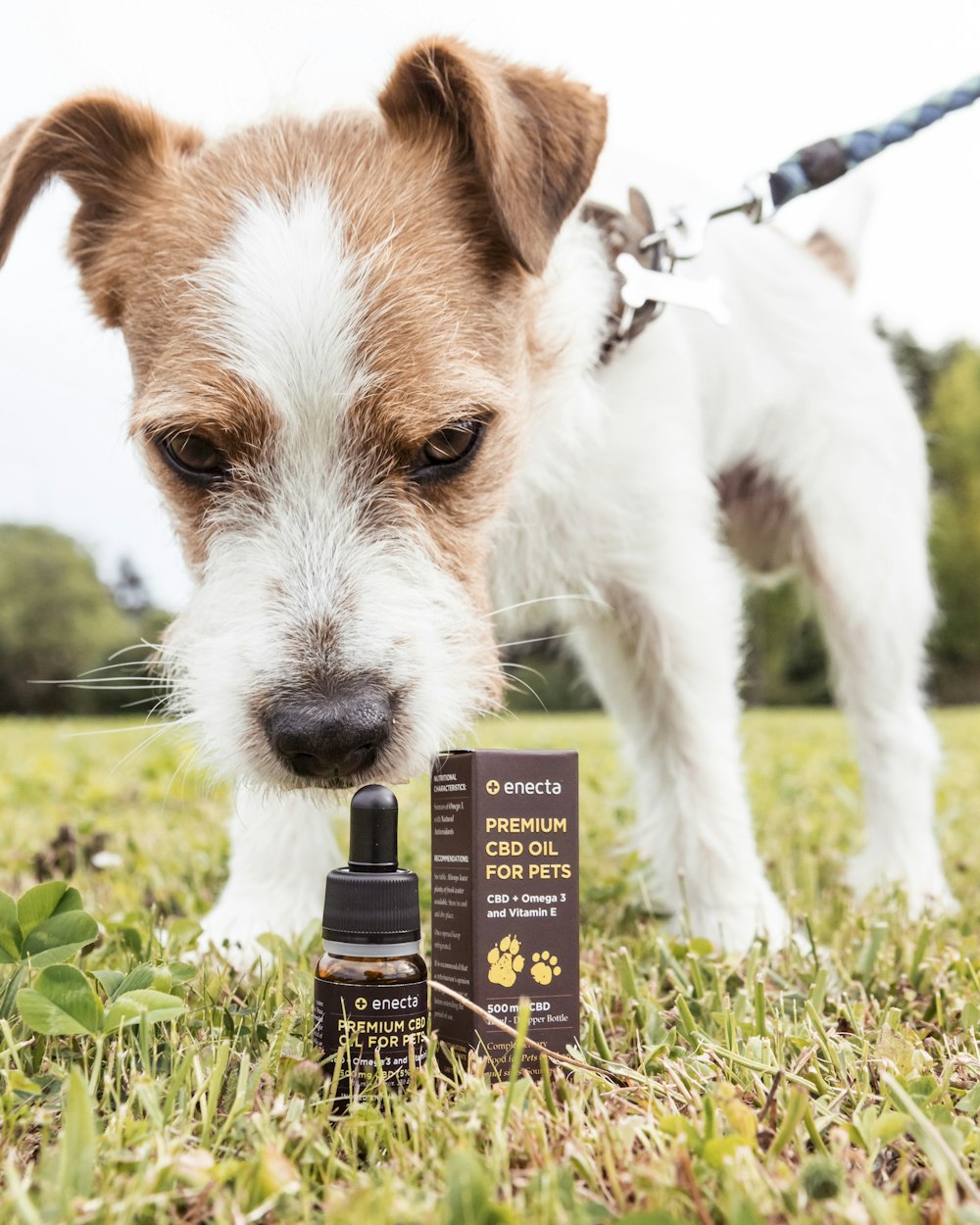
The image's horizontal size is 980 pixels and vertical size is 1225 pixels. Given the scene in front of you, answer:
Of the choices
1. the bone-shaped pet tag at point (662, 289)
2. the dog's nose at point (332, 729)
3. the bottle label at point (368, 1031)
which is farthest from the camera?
the bone-shaped pet tag at point (662, 289)

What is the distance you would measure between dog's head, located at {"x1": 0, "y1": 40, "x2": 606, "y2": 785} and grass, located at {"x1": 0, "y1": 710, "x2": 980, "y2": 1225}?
1.47ft

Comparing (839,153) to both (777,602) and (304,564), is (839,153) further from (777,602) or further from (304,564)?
(777,602)

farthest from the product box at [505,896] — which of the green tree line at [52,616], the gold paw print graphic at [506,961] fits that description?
the green tree line at [52,616]

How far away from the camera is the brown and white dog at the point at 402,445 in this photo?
6.67 ft

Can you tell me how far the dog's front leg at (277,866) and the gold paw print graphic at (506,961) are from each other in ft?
3.77

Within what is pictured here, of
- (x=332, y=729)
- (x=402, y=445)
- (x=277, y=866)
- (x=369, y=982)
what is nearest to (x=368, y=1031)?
(x=369, y=982)

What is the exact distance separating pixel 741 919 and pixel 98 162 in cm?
227

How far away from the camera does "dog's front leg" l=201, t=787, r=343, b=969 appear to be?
2.78 meters

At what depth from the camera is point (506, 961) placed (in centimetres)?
171

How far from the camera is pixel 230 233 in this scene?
7.18 ft

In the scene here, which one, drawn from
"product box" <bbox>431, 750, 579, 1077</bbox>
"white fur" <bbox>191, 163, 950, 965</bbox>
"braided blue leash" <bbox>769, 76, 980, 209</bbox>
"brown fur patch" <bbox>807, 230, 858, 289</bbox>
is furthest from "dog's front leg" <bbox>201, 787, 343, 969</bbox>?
"brown fur patch" <bbox>807, 230, 858, 289</bbox>

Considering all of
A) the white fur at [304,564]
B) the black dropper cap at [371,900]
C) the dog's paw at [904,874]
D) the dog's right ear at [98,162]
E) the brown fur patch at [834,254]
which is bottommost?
the dog's paw at [904,874]

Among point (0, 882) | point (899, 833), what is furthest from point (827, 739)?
point (0, 882)

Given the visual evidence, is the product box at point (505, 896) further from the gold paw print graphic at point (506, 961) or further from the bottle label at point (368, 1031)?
the bottle label at point (368, 1031)
